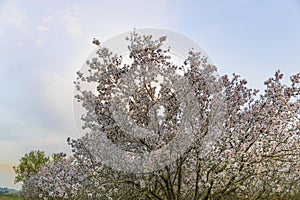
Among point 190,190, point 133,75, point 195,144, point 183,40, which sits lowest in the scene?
point 190,190

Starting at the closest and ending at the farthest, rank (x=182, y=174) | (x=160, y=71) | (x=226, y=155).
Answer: (x=226, y=155) → (x=160, y=71) → (x=182, y=174)

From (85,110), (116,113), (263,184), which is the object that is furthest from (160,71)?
(263,184)

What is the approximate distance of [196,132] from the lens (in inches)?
228

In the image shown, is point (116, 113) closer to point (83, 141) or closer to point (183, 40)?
point (83, 141)

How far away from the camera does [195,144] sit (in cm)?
572

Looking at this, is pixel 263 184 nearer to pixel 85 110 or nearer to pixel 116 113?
pixel 116 113

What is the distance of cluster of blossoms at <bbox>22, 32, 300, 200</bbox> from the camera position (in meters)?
5.77

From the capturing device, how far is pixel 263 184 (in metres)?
6.49

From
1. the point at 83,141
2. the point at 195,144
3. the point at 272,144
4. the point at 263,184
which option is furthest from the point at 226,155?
the point at 83,141

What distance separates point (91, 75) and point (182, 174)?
7.87 feet

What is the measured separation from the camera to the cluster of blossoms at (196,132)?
227 inches

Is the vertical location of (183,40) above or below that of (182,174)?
above

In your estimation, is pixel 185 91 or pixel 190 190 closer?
pixel 185 91

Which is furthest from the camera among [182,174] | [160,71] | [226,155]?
[182,174]
